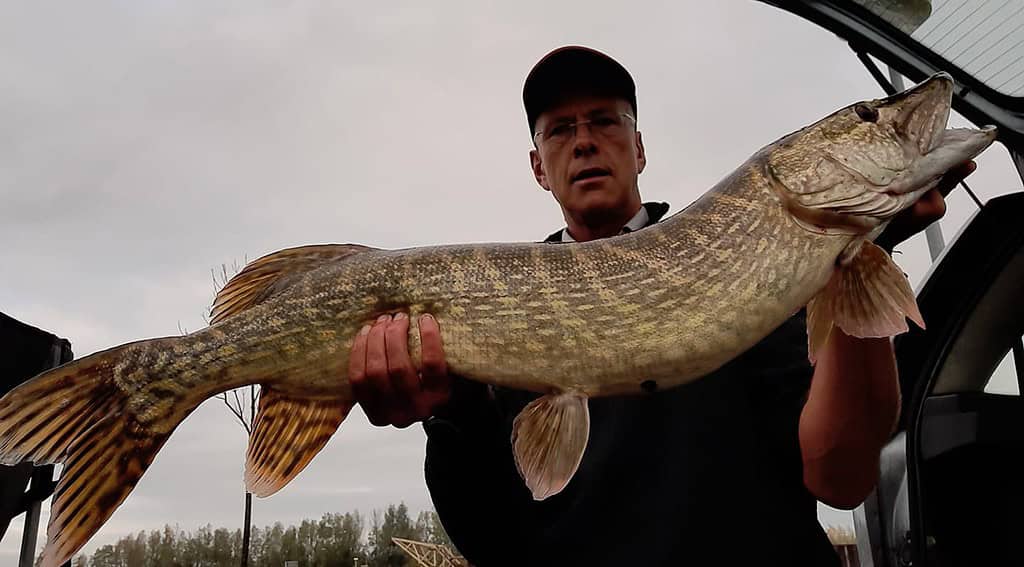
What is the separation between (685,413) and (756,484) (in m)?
0.23

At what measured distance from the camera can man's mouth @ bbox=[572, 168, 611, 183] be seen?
2158 millimetres

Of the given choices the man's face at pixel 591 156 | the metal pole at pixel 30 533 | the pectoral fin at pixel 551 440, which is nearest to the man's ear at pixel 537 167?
the man's face at pixel 591 156

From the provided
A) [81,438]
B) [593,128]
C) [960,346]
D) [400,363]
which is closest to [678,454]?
[400,363]

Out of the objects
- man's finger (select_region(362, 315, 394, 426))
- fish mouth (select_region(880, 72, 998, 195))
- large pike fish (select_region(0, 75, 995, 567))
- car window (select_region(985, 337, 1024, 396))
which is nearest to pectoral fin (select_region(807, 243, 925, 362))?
large pike fish (select_region(0, 75, 995, 567))

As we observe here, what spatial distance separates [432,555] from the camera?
17.2 m

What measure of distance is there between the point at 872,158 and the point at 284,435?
1413 mm

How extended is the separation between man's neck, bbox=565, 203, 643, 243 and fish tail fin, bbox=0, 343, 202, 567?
48.2 inches

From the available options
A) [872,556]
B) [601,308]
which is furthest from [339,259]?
[872,556]

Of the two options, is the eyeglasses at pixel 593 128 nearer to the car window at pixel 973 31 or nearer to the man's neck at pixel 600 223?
the man's neck at pixel 600 223

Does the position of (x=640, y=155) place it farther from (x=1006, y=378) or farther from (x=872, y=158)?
(x=1006, y=378)

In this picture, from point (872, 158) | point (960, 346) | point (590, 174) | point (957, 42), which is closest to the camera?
point (872, 158)

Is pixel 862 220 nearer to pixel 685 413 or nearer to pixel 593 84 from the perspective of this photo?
pixel 685 413

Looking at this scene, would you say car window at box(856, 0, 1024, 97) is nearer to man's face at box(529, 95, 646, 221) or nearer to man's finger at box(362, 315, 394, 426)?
man's face at box(529, 95, 646, 221)

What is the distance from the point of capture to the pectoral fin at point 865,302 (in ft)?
4.49
